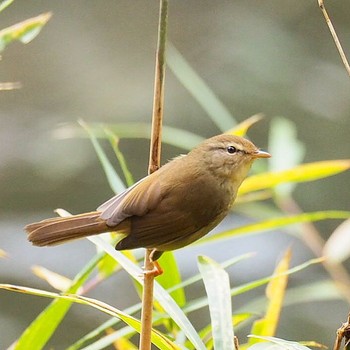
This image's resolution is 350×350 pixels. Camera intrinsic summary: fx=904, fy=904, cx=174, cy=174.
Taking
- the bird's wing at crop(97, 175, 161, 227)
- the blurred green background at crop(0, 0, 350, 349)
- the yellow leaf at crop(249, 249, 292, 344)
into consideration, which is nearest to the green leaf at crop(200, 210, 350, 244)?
the yellow leaf at crop(249, 249, 292, 344)

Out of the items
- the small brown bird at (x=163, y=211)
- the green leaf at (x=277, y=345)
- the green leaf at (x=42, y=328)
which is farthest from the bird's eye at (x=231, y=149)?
the green leaf at (x=277, y=345)

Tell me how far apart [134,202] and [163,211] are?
0.04 metres

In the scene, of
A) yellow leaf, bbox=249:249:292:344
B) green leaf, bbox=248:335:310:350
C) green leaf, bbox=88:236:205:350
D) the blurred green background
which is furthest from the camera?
the blurred green background

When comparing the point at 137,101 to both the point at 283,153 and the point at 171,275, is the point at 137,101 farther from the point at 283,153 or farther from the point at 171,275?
the point at 171,275

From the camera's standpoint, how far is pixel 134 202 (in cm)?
113

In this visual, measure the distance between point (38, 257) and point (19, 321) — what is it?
22 cm

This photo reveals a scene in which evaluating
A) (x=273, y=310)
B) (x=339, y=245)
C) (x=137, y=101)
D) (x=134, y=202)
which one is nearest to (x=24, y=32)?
(x=134, y=202)

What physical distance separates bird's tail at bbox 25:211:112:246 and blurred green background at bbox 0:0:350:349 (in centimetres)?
154

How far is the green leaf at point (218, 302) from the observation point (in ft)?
3.03

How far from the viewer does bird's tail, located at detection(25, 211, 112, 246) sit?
107 cm

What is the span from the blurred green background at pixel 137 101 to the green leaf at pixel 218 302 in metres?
1.59

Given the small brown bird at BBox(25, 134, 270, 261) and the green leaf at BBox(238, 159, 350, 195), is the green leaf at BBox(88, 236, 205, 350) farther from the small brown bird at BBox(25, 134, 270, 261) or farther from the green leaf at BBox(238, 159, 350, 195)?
the green leaf at BBox(238, 159, 350, 195)

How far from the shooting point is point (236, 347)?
34.2 inches

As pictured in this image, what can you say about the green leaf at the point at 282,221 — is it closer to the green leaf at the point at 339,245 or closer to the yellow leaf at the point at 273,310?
the yellow leaf at the point at 273,310
